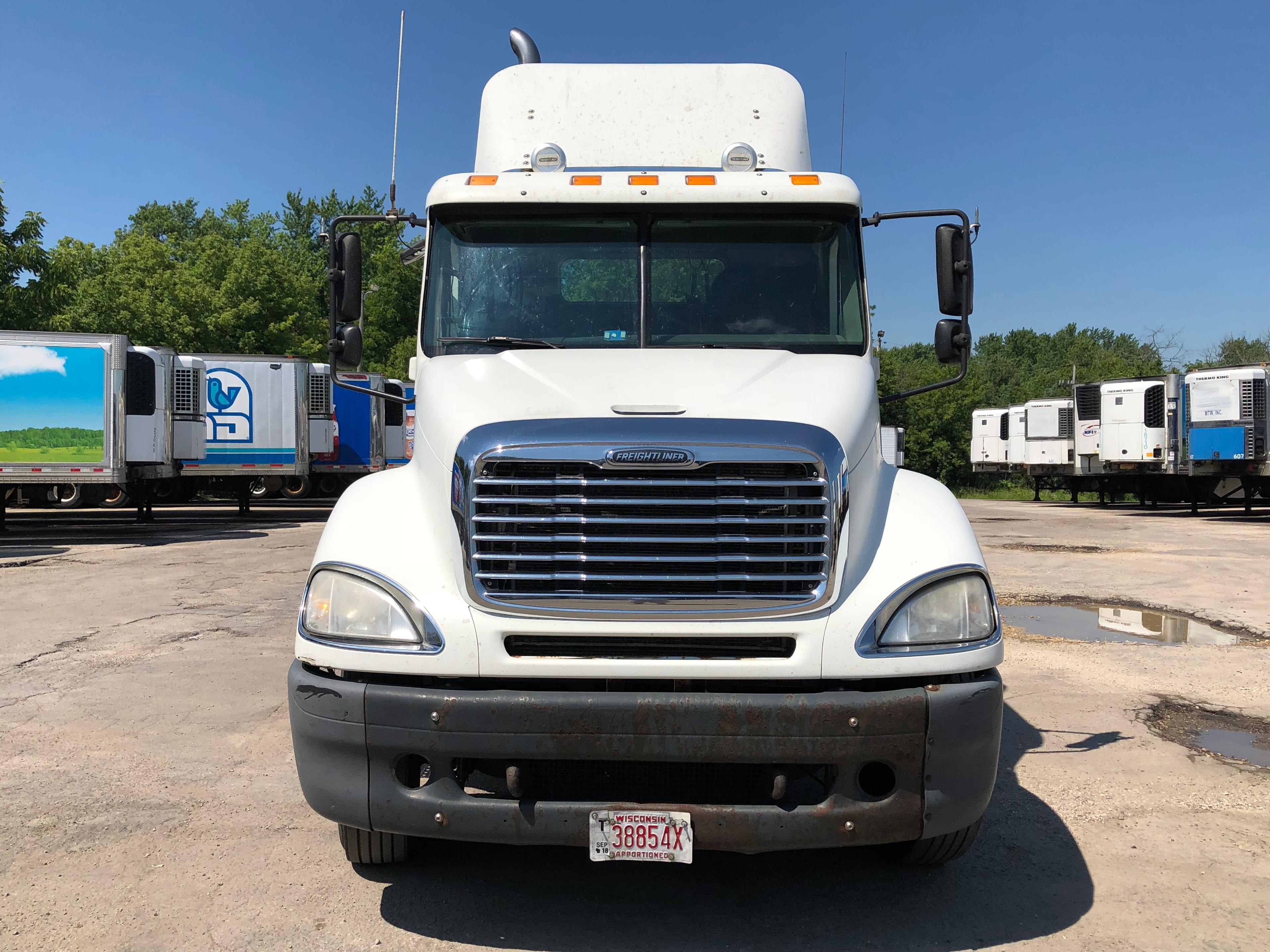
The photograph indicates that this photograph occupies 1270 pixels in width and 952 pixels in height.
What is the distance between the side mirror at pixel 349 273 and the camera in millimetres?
4777

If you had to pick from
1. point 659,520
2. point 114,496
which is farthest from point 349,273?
point 114,496

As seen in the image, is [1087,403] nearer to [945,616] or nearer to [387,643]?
[945,616]

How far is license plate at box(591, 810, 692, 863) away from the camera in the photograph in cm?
316

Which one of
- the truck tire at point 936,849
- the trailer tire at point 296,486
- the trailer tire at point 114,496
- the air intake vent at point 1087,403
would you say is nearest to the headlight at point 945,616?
the truck tire at point 936,849

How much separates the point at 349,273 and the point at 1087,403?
31.5 meters

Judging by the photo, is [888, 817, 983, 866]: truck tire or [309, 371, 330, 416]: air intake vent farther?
[309, 371, 330, 416]: air intake vent

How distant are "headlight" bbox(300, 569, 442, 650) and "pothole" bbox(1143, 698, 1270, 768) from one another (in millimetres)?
4213

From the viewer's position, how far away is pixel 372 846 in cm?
377

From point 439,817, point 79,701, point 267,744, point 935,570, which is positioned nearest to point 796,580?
point 935,570

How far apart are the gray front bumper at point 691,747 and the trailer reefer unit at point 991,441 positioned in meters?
40.6

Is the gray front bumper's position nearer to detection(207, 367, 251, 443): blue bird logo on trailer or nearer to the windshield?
the windshield

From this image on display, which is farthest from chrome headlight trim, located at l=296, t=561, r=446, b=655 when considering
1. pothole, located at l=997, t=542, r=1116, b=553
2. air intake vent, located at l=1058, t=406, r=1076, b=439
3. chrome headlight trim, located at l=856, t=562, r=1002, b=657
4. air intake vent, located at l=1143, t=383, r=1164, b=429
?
air intake vent, located at l=1058, t=406, r=1076, b=439

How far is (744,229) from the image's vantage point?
4598 mm

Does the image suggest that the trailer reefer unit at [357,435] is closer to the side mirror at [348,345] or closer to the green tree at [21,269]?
the green tree at [21,269]
